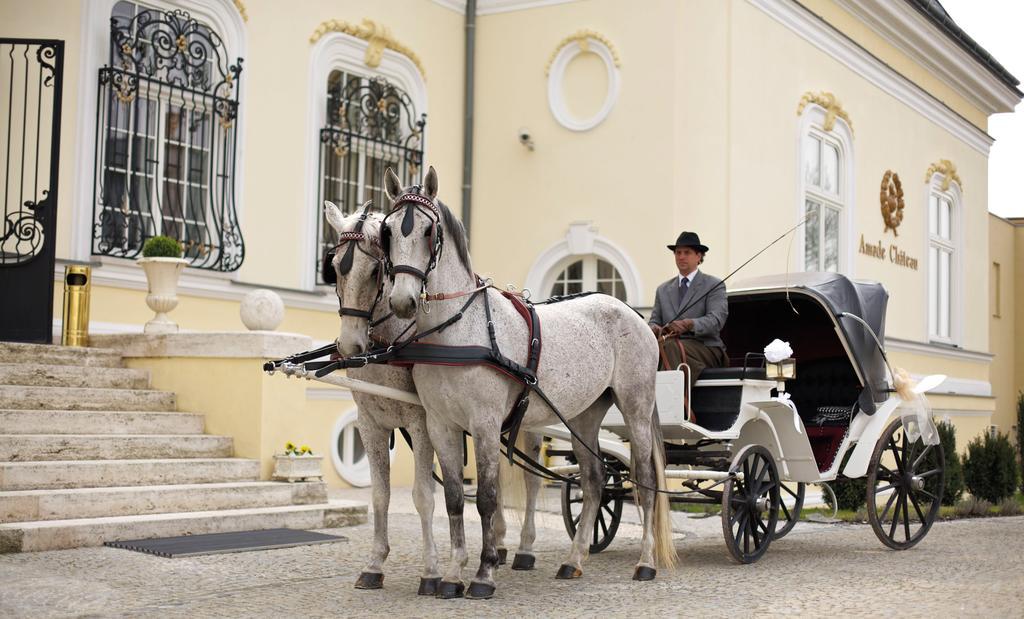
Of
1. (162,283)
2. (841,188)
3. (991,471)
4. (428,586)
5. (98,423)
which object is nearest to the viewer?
(428,586)

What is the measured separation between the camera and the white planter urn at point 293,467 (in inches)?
373

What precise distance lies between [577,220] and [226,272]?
185 inches

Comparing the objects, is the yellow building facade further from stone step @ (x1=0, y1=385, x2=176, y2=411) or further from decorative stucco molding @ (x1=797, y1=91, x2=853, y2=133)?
stone step @ (x1=0, y1=385, x2=176, y2=411)

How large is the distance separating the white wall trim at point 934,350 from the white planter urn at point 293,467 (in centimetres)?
1178

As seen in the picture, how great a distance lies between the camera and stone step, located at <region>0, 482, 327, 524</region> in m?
7.79

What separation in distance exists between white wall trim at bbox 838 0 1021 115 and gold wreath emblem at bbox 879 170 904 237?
2.28 m

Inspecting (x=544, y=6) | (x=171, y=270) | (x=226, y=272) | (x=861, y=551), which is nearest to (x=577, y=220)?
(x=544, y=6)

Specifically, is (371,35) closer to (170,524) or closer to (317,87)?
(317,87)

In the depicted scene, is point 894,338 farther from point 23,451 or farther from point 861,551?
point 23,451

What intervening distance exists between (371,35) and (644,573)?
894 cm

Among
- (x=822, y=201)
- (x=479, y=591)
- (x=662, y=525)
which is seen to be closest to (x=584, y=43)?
(x=822, y=201)

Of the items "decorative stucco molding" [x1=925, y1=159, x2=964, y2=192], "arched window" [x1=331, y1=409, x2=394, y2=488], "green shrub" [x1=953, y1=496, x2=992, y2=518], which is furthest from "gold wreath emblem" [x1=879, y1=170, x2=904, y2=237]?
"arched window" [x1=331, y1=409, x2=394, y2=488]

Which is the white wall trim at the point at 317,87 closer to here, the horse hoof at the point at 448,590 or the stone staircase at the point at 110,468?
the stone staircase at the point at 110,468

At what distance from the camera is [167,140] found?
12.1m
